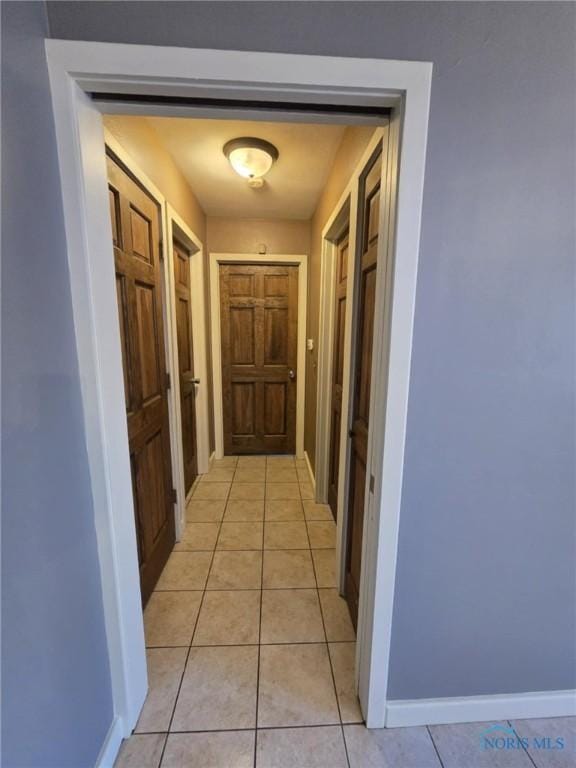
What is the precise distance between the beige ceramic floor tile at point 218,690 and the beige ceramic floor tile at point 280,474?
5.20 feet

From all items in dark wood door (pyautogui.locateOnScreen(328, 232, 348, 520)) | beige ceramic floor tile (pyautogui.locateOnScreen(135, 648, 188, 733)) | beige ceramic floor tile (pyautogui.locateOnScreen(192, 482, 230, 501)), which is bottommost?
beige ceramic floor tile (pyautogui.locateOnScreen(135, 648, 188, 733))

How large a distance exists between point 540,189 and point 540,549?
110 cm

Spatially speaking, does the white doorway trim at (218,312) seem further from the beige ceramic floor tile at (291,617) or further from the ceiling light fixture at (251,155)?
the beige ceramic floor tile at (291,617)

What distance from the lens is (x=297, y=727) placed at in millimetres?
1130

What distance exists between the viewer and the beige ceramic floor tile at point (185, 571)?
5.78 ft

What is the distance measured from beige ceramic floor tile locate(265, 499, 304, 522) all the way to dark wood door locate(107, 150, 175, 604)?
75cm

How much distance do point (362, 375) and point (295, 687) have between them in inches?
50.8

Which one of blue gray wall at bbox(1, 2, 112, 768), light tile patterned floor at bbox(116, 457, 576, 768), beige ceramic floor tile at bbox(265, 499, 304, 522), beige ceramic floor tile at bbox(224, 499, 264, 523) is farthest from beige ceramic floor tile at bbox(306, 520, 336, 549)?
blue gray wall at bbox(1, 2, 112, 768)

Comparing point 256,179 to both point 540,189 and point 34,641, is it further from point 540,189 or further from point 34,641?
point 34,641

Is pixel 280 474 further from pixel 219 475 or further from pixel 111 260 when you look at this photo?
pixel 111 260

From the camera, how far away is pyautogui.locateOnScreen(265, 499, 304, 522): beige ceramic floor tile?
2382 millimetres

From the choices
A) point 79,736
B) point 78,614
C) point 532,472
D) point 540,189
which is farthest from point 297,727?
point 540,189

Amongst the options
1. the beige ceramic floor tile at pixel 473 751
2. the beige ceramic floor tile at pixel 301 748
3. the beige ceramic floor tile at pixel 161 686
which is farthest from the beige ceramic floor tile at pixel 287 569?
the beige ceramic floor tile at pixel 473 751

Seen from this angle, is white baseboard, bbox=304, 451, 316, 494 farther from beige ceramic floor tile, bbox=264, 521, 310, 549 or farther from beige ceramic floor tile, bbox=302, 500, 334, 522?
beige ceramic floor tile, bbox=264, 521, 310, 549
